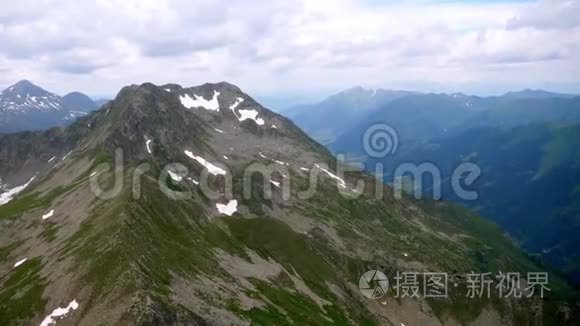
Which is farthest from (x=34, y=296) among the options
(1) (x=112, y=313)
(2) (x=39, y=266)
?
(1) (x=112, y=313)

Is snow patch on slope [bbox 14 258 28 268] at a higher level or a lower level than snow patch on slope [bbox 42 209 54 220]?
lower

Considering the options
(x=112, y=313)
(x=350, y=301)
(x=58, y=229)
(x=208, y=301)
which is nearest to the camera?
(x=112, y=313)

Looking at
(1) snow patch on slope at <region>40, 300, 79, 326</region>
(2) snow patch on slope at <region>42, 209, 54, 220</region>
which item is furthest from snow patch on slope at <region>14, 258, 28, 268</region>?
(1) snow patch on slope at <region>40, 300, 79, 326</region>

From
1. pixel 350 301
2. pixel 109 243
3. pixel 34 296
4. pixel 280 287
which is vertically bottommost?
pixel 350 301

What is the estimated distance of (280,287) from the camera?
16275 cm

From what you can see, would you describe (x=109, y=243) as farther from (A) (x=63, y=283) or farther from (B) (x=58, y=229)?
(B) (x=58, y=229)

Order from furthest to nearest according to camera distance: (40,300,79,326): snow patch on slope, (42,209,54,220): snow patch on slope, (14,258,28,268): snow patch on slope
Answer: (42,209,54,220): snow patch on slope → (14,258,28,268): snow patch on slope → (40,300,79,326): snow patch on slope

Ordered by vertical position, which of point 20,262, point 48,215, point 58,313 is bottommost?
point 58,313

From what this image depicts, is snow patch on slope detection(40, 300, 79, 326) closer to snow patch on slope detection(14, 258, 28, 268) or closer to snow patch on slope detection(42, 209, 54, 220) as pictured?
snow patch on slope detection(14, 258, 28, 268)

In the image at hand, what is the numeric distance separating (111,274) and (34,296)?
68.3ft

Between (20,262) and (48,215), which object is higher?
(48,215)

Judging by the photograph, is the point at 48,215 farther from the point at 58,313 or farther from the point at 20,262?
the point at 58,313

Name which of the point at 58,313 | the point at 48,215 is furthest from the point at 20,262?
the point at 58,313

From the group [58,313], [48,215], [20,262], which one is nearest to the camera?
[58,313]
